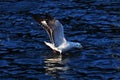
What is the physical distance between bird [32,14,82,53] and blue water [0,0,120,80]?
1.06 ft

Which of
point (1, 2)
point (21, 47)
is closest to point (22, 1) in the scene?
point (1, 2)

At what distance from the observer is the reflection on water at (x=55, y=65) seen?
73.9 ft

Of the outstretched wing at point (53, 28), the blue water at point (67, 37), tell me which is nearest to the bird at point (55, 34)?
the outstretched wing at point (53, 28)

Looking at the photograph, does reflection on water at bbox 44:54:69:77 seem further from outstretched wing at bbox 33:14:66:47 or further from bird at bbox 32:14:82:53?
outstretched wing at bbox 33:14:66:47

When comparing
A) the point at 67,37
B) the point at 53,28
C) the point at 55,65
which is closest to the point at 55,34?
the point at 53,28

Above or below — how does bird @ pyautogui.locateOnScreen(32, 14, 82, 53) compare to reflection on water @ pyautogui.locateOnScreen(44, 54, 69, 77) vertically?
above

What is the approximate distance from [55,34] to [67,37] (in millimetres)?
2900

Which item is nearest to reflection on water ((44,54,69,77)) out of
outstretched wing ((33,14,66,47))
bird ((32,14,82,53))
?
bird ((32,14,82,53))

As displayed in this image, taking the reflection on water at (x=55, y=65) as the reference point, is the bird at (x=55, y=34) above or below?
above

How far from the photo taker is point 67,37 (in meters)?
28.0

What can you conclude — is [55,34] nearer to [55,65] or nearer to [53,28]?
Answer: [53,28]

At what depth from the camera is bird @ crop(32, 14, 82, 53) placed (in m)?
25.0

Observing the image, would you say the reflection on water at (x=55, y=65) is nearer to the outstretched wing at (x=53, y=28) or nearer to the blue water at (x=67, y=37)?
the blue water at (x=67, y=37)

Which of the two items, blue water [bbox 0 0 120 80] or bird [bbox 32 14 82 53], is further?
bird [bbox 32 14 82 53]
